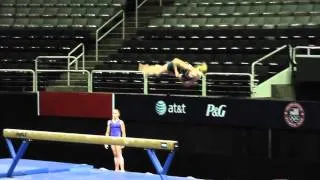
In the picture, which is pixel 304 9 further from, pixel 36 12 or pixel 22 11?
pixel 22 11

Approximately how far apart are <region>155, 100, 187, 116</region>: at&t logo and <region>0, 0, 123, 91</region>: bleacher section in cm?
437

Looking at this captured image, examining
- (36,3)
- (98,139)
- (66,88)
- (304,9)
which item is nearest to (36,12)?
(36,3)

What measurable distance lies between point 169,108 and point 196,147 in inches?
41.6

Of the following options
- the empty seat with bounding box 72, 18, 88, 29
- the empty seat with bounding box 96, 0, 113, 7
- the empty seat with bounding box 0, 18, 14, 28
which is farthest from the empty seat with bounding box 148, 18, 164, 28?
the empty seat with bounding box 0, 18, 14, 28

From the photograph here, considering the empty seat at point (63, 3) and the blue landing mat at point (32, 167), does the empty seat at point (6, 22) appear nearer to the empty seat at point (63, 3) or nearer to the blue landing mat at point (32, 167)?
the empty seat at point (63, 3)

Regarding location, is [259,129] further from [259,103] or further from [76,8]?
[76,8]

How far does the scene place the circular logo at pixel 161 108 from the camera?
1446 cm

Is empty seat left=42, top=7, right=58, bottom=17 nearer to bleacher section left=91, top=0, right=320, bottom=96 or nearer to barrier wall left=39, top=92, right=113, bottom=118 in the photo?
bleacher section left=91, top=0, right=320, bottom=96

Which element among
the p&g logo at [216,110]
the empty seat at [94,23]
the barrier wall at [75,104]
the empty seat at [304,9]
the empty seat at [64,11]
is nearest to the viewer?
the p&g logo at [216,110]

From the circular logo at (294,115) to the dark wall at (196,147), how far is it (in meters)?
0.20

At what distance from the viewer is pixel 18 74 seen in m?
17.5

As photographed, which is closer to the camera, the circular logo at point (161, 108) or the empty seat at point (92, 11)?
the circular logo at point (161, 108)

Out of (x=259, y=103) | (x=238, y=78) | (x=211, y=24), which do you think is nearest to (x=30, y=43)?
(x=211, y=24)

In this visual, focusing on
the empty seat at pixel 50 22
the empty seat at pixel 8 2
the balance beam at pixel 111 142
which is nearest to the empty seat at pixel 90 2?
the empty seat at pixel 50 22
